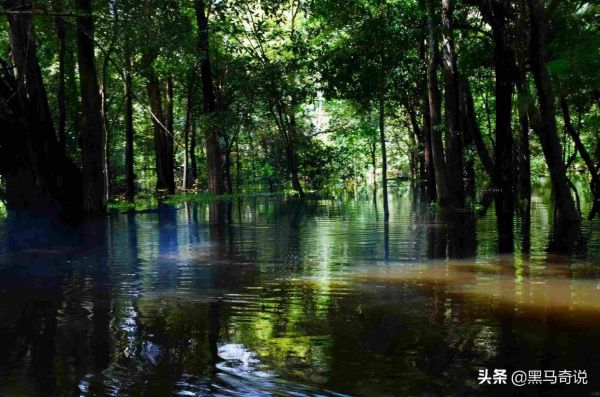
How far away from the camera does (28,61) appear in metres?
18.7

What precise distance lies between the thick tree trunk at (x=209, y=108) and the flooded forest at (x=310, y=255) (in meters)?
0.14

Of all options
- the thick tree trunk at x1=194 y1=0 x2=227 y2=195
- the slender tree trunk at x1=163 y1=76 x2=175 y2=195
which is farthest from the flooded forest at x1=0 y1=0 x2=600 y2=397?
the slender tree trunk at x1=163 y1=76 x2=175 y2=195

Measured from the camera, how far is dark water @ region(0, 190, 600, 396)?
4.30 metres

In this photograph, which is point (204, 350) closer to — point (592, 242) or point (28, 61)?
point (592, 242)

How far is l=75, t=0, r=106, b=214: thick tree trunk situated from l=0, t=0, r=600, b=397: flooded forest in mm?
64

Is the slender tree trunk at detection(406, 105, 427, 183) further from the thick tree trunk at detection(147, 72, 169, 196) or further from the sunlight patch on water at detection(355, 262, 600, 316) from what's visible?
the sunlight patch on water at detection(355, 262, 600, 316)

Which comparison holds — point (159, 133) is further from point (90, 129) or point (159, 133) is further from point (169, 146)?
point (90, 129)

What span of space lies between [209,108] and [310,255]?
22571 millimetres

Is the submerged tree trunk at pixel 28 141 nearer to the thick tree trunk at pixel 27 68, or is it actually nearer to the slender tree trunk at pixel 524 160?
the thick tree trunk at pixel 27 68

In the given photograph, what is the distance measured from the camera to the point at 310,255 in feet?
34.6

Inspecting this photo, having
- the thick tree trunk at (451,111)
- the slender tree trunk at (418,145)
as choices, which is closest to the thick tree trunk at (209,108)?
the slender tree trunk at (418,145)

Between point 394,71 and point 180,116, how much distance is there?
93.4 ft

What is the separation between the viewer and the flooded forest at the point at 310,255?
4520 millimetres

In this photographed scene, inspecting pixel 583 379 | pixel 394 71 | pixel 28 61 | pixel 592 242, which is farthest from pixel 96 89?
pixel 583 379
